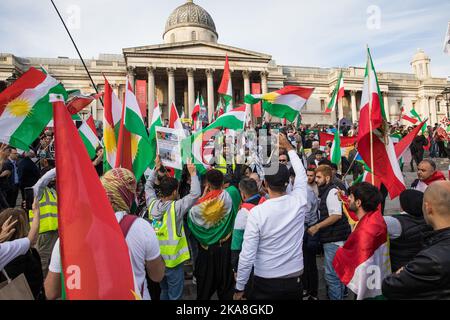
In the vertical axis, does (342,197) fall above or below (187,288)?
above

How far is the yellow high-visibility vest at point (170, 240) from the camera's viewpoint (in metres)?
3.50

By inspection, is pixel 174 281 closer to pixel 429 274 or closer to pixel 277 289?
pixel 277 289

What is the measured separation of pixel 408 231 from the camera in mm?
2676

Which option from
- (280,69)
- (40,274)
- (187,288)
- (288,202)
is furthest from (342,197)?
(280,69)

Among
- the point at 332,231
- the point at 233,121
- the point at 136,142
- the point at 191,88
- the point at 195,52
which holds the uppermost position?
the point at 195,52

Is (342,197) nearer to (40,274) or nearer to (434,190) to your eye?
(434,190)

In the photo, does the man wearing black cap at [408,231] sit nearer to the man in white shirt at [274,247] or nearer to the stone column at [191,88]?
the man in white shirt at [274,247]

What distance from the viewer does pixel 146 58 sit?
32.9 metres

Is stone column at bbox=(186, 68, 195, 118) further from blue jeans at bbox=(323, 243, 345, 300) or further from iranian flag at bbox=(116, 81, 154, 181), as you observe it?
blue jeans at bbox=(323, 243, 345, 300)

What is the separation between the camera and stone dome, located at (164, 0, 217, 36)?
43.0m

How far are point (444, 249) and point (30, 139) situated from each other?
4.32 meters

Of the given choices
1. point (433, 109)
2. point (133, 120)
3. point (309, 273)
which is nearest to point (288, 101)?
point (133, 120)

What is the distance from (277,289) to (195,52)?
33.8 metres

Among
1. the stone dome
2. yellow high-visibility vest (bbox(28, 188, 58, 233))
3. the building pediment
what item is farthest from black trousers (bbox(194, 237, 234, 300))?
the stone dome
